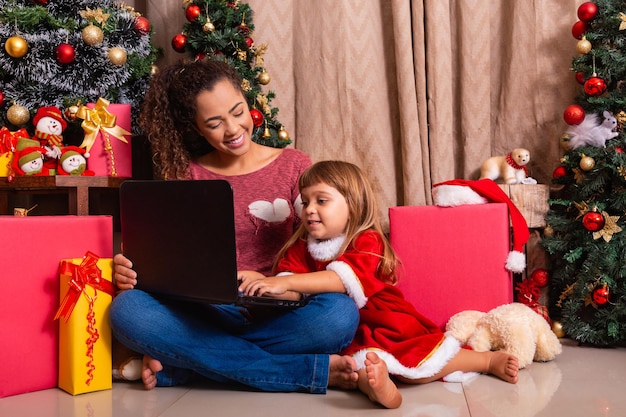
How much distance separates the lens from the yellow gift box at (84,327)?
146cm

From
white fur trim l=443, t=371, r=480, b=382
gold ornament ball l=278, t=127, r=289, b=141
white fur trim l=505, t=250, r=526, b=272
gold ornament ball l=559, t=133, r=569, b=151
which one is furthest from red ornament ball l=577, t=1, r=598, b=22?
white fur trim l=443, t=371, r=480, b=382

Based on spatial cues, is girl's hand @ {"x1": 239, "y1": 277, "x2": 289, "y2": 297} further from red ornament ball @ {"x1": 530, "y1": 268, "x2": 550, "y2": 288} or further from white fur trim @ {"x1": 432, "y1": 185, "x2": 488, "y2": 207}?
red ornament ball @ {"x1": 530, "y1": 268, "x2": 550, "y2": 288}

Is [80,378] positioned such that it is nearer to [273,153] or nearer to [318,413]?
[318,413]

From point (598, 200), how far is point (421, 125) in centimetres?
60

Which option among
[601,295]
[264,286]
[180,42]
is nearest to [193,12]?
[180,42]

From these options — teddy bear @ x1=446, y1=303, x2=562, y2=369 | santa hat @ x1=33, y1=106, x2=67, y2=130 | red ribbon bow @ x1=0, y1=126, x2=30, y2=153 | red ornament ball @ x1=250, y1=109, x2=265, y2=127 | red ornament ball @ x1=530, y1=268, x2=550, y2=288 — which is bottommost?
teddy bear @ x1=446, y1=303, x2=562, y2=369

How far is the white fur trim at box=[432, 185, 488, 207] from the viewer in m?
1.81

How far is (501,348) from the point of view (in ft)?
5.41

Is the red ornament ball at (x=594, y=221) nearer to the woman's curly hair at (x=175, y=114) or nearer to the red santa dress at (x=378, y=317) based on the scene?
the red santa dress at (x=378, y=317)

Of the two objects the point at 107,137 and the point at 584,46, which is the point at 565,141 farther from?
the point at 107,137

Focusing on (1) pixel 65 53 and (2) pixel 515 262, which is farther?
(1) pixel 65 53

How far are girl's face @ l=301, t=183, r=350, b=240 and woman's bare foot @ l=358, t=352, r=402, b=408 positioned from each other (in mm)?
364

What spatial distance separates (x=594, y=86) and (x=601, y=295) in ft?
1.88

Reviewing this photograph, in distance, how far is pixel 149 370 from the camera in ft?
4.83
